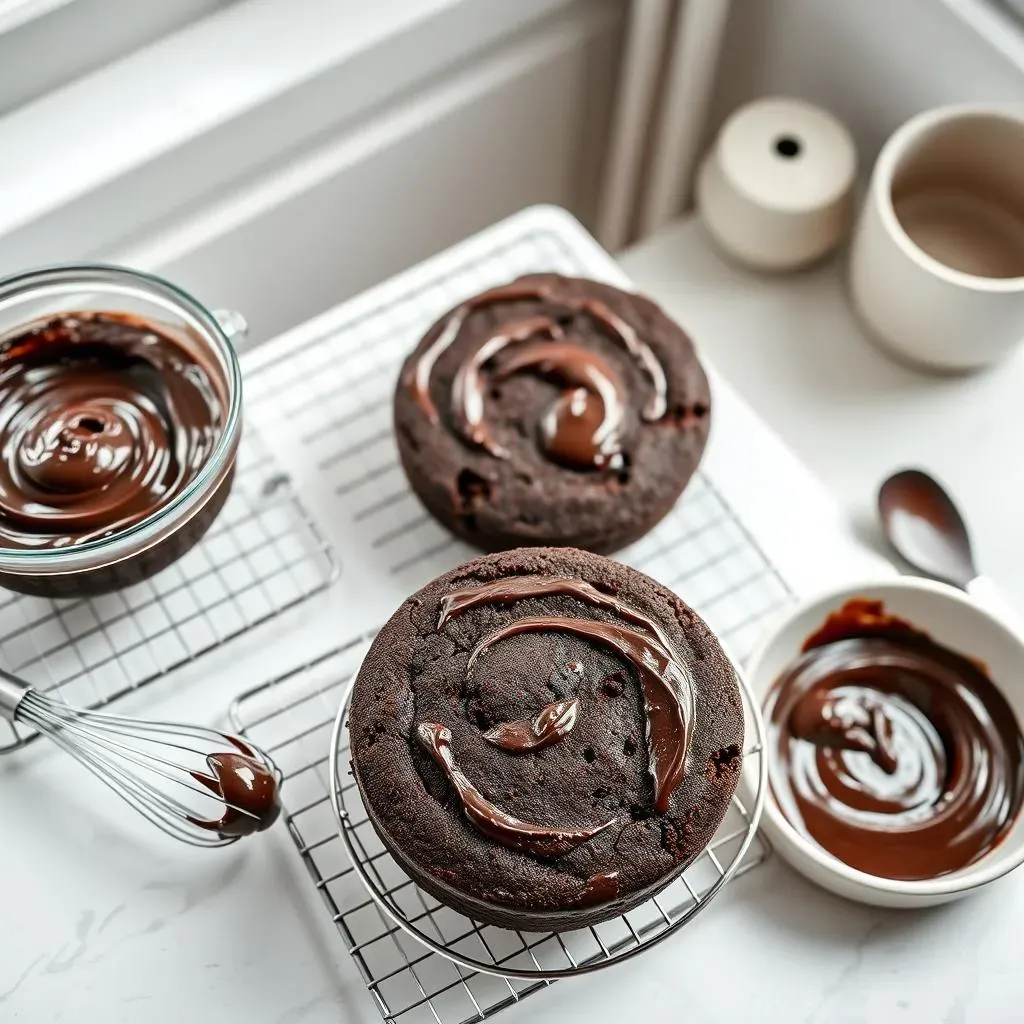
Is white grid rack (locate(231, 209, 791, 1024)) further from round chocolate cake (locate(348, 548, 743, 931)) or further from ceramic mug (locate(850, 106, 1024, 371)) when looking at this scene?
ceramic mug (locate(850, 106, 1024, 371))

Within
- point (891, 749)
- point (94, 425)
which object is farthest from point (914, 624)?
point (94, 425)

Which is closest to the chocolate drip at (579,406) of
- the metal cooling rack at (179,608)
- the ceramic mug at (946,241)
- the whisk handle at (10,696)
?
the metal cooling rack at (179,608)

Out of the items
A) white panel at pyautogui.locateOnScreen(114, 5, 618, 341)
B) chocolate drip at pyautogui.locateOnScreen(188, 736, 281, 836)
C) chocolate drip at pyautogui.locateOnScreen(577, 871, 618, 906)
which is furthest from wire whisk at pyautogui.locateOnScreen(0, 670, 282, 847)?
white panel at pyautogui.locateOnScreen(114, 5, 618, 341)

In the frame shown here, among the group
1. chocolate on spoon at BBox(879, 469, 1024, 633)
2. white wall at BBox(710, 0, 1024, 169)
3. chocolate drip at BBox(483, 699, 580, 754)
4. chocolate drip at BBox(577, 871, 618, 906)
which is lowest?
chocolate on spoon at BBox(879, 469, 1024, 633)

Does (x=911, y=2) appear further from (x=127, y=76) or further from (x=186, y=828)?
(x=186, y=828)

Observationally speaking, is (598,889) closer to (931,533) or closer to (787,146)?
(931,533)

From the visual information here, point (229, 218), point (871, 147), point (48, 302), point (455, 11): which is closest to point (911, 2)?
point (871, 147)
